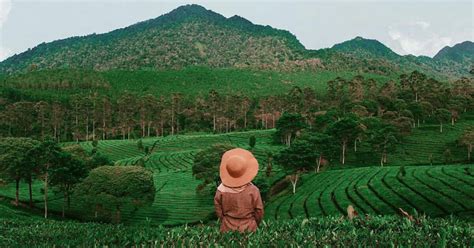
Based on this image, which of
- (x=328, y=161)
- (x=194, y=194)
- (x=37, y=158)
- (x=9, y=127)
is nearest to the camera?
(x=37, y=158)

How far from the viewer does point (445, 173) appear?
4919cm

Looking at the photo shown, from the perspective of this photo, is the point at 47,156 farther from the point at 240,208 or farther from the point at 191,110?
the point at 191,110

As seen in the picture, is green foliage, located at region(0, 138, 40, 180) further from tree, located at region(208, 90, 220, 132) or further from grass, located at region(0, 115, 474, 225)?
tree, located at region(208, 90, 220, 132)

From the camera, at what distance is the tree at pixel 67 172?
49638 millimetres

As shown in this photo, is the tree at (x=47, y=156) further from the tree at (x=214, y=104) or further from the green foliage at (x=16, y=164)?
the tree at (x=214, y=104)

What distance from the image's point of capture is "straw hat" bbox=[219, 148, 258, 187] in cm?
955

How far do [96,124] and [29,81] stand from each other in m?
58.4

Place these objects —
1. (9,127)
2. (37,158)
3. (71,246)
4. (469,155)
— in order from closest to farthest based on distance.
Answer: (71,246), (37,158), (469,155), (9,127)

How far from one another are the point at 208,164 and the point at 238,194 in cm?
4956

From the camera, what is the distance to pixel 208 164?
59.1m

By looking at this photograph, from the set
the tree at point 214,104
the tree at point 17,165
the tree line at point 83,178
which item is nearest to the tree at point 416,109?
the tree at point 214,104

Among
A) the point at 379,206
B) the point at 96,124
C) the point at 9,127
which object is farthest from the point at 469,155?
the point at 9,127

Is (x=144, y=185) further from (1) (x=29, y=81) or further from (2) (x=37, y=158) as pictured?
(1) (x=29, y=81)

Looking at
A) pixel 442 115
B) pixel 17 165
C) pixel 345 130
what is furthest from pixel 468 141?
pixel 17 165
